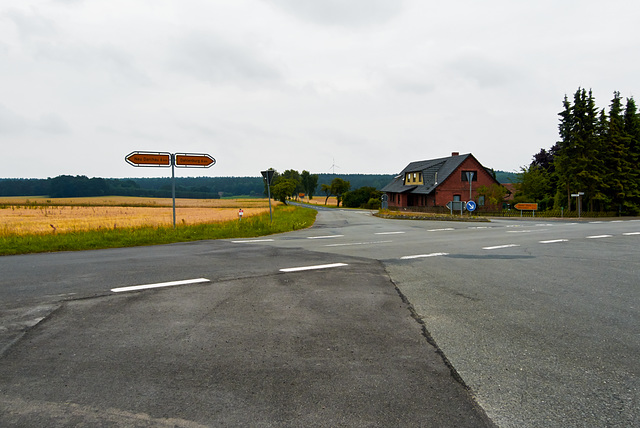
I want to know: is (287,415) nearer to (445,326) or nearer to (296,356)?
(296,356)

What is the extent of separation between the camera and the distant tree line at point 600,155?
142 ft

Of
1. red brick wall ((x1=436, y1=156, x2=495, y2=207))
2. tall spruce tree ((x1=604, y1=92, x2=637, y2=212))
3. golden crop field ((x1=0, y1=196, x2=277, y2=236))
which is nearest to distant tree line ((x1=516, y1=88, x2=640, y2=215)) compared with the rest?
tall spruce tree ((x1=604, y1=92, x2=637, y2=212))

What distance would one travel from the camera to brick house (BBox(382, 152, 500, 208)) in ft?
182

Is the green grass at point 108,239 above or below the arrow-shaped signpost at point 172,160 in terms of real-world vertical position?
below

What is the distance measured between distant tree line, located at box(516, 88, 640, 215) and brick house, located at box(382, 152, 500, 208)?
10671 millimetres

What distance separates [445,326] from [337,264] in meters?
4.17

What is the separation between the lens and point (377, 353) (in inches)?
142

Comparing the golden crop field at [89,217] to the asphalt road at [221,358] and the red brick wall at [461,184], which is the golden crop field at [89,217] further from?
the red brick wall at [461,184]

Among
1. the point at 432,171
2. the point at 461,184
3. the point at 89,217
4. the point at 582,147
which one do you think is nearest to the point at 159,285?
the point at 89,217

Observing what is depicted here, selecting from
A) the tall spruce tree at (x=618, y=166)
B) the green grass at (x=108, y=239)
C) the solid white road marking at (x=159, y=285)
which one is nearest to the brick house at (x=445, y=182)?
the tall spruce tree at (x=618, y=166)

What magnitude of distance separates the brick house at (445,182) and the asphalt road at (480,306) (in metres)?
45.6

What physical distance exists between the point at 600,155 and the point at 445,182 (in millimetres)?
17530

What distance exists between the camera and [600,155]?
145 feet

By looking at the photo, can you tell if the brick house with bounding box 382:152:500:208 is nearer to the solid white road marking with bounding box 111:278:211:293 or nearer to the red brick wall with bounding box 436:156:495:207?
the red brick wall with bounding box 436:156:495:207
